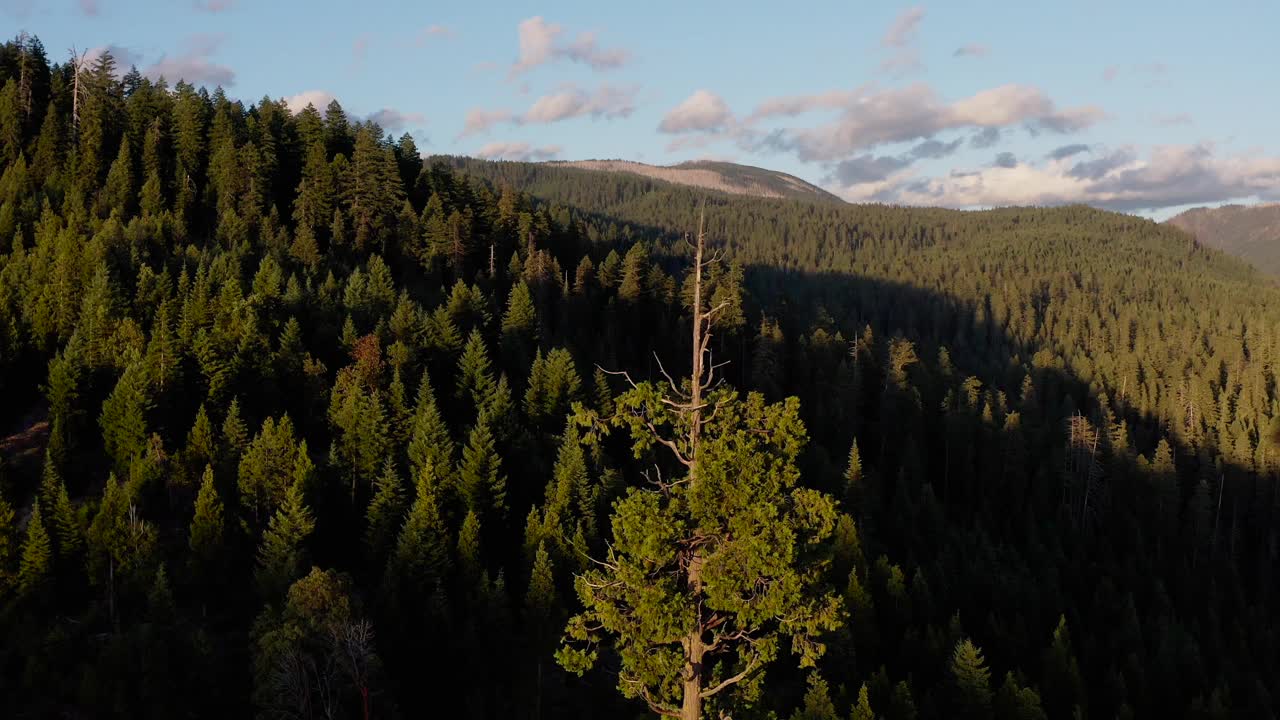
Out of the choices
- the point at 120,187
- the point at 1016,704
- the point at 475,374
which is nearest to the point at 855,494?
the point at 1016,704

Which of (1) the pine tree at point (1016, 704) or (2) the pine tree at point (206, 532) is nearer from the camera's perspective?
(1) the pine tree at point (1016, 704)

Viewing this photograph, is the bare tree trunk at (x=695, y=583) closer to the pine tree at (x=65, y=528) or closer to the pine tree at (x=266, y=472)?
the pine tree at (x=266, y=472)

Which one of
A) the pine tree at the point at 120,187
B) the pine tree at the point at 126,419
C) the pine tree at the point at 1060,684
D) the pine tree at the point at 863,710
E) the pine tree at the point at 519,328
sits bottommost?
the pine tree at the point at 1060,684

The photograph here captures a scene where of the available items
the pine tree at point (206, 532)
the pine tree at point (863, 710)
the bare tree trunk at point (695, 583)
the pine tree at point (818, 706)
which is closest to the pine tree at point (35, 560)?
the pine tree at point (206, 532)

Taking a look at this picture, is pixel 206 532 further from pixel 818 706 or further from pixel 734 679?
pixel 734 679

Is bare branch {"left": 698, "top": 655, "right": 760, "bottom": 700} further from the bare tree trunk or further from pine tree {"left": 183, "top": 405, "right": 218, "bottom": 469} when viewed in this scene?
pine tree {"left": 183, "top": 405, "right": 218, "bottom": 469}
